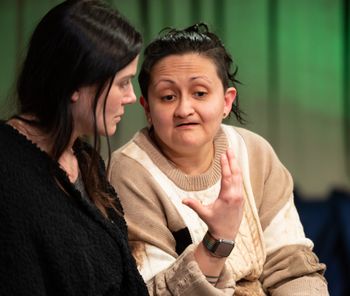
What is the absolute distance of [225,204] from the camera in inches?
72.1

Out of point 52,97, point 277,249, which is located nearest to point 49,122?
Result: point 52,97

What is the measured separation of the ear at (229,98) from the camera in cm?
213

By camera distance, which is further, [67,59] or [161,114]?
[161,114]

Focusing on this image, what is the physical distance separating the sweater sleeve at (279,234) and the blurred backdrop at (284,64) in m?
1.27

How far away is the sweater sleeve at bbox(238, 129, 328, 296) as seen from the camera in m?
2.11

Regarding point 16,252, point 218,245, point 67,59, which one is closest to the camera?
point 16,252

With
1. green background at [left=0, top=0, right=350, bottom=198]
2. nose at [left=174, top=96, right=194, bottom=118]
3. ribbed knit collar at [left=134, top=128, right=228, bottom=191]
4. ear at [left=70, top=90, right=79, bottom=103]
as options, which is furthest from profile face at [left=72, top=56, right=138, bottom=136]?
green background at [left=0, top=0, right=350, bottom=198]

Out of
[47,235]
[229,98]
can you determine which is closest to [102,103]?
[47,235]

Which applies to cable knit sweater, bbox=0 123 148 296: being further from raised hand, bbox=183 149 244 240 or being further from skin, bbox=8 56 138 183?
raised hand, bbox=183 149 244 240

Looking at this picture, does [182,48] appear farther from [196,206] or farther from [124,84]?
[196,206]

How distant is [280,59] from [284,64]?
0.03m

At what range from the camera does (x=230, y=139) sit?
2213mm

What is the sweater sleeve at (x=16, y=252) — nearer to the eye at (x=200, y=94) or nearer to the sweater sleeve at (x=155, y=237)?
the sweater sleeve at (x=155, y=237)

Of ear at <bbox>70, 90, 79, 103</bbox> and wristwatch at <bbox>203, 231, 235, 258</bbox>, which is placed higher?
ear at <bbox>70, 90, 79, 103</bbox>
